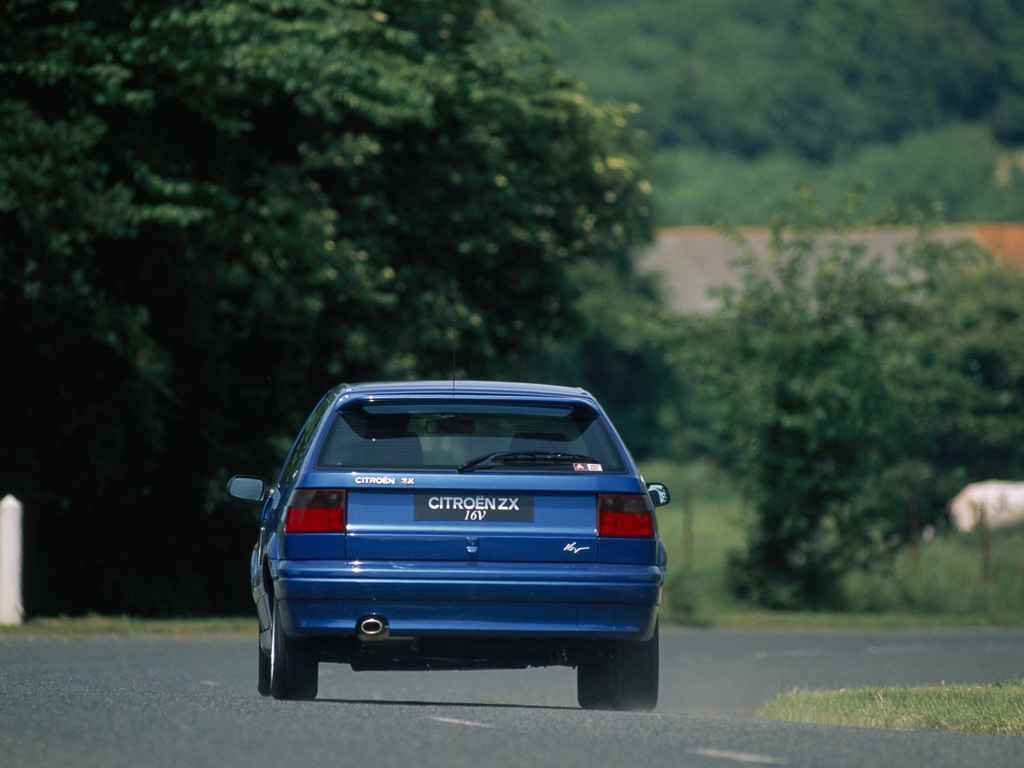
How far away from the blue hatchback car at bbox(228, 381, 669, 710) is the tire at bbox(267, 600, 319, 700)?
126 millimetres

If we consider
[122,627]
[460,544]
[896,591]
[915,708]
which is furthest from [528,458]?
[896,591]

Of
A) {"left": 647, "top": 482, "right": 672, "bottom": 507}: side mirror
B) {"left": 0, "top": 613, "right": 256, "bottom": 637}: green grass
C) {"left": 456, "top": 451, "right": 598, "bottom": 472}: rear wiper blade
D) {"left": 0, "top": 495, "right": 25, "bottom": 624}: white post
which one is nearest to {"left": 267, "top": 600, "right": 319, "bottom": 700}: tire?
{"left": 456, "top": 451, "right": 598, "bottom": 472}: rear wiper blade

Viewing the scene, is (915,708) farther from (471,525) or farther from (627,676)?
(471,525)

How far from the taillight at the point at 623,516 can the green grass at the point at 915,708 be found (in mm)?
2118

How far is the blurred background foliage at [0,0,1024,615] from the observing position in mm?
20859

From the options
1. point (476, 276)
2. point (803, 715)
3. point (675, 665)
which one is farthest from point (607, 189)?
point (803, 715)

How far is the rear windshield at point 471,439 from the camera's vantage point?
30.6 feet

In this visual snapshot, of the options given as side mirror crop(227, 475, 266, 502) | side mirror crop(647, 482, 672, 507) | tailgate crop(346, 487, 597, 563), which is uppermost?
tailgate crop(346, 487, 597, 563)

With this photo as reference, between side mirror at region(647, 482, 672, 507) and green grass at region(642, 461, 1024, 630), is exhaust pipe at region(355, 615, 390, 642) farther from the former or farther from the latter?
green grass at region(642, 461, 1024, 630)

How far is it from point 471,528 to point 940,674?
871 cm

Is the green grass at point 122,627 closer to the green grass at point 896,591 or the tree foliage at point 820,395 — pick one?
the green grass at point 896,591

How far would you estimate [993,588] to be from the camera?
30.4 meters

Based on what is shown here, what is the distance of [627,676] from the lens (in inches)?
386

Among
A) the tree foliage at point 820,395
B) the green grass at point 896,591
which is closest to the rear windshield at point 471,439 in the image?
the green grass at point 896,591
